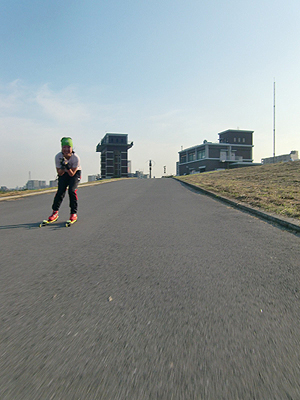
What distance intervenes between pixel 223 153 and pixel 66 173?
79.8m

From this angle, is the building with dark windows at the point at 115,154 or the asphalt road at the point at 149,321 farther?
the building with dark windows at the point at 115,154

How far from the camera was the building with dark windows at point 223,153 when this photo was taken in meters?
78.7

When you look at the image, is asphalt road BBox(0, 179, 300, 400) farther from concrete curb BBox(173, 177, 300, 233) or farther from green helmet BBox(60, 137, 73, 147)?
green helmet BBox(60, 137, 73, 147)

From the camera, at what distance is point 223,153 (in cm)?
8025

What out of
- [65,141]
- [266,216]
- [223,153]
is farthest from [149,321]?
[223,153]

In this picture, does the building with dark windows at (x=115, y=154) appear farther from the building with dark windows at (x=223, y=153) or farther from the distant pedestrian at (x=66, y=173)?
the distant pedestrian at (x=66, y=173)

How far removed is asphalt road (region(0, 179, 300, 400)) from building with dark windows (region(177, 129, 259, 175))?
7773 cm

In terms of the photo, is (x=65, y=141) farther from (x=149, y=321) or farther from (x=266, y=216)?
(x=266, y=216)

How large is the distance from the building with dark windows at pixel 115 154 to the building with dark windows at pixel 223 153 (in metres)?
22.4

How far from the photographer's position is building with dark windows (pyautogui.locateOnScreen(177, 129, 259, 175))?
3098 inches

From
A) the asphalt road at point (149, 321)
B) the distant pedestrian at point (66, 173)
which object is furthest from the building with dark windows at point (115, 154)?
the asphalt road at point (149, 321)

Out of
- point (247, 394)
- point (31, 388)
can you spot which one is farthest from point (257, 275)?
point (31, 388)

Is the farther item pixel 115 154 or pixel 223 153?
pixel 115 154

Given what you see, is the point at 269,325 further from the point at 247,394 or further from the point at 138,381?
the point at 138,381
